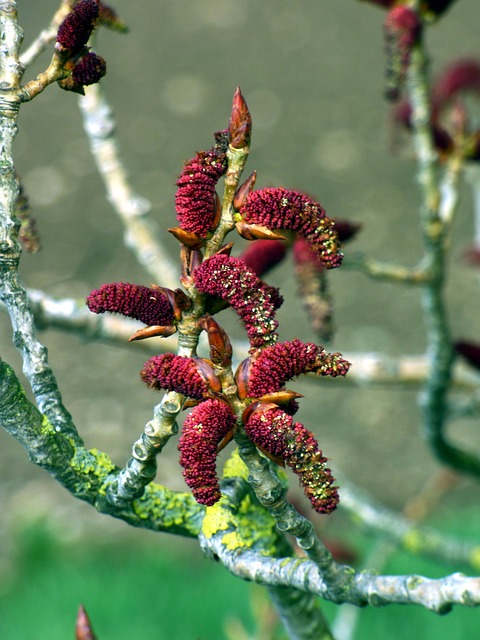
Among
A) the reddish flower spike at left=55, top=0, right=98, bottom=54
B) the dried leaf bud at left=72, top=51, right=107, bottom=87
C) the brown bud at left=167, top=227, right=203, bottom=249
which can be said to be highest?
the reddish flower spike at left=55, top=0, right=98, bottom=54

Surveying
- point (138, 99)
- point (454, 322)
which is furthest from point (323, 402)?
point (138, 99)

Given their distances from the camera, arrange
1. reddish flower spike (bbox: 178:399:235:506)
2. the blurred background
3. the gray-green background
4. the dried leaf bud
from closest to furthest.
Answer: reddish flower spike (bbox: 178:399:235:506), the dried leaf bud, the blurred background, the gray-green background

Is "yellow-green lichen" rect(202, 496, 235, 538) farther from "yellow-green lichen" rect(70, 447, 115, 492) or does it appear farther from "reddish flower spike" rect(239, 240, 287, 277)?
"reddish flower spike" rect(239, 240, 287, 277)

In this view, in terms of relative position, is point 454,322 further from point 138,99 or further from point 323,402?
point 138,99

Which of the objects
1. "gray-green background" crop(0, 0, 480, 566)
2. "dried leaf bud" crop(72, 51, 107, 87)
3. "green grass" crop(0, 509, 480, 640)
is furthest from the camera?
"gray-green background" crop(0, 0, 480, 566)

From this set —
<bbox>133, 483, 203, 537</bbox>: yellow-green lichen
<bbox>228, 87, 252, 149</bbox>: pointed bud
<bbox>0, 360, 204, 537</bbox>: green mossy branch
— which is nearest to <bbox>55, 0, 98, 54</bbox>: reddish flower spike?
<bbox>228, 87, 252, 149</bbox>: pointed bud

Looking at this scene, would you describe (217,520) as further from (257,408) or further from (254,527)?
(257,408)
